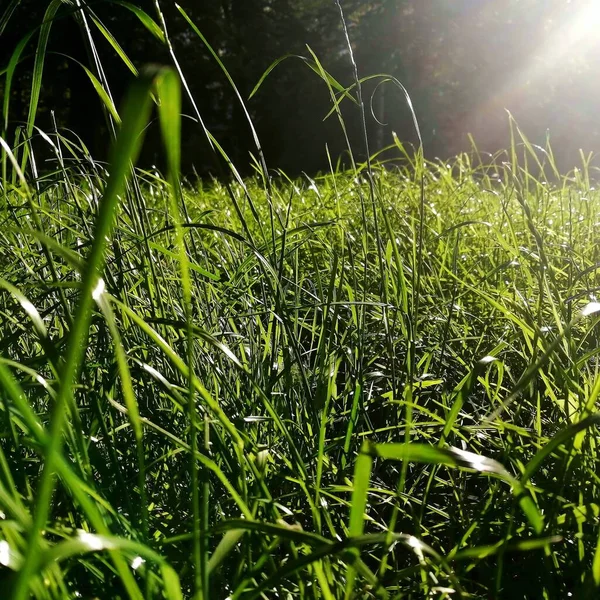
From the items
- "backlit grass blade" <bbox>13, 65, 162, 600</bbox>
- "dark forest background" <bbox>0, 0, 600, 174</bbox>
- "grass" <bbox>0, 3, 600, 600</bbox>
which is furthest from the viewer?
"dark forest background" <bbox>0, 0, 600, 174</bbox>

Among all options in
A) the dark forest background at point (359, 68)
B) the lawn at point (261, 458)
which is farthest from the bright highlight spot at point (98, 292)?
the dark forest background at point (359, 68)

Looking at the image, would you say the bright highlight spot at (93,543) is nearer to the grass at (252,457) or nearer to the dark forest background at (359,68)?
the grass at (252,457)

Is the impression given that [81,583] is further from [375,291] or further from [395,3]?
[395,3]

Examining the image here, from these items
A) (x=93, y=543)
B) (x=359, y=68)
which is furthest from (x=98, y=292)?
(x=359, y=68)

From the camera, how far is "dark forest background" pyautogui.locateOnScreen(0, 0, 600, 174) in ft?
29.9

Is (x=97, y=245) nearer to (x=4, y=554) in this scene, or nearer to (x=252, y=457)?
(x=4, y=554)

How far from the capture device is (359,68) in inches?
443

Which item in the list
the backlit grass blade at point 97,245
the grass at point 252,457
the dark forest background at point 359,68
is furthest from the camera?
the dark forest background at point 359,68

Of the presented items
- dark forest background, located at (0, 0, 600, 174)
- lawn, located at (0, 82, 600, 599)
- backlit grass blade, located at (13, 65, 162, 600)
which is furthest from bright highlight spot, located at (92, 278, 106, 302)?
dark forest background, located at (0, 0, 600, 174)

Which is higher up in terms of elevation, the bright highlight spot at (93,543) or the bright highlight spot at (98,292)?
the bright highlight spot at (98,292)

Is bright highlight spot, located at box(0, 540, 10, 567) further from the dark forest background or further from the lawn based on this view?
the dark forest background

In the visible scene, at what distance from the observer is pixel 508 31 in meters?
12.8

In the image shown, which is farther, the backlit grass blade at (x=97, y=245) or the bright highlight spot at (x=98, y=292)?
the bright highlight spot at (x=98, y=292)

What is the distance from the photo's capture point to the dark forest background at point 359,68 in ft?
29.9
